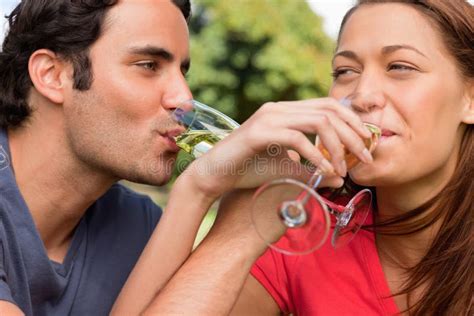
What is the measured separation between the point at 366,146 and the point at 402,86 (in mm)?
422

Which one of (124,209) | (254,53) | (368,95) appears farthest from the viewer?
(254,53)

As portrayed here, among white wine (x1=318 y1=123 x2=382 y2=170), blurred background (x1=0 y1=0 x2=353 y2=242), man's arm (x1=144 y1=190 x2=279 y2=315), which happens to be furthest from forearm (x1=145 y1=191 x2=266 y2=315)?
blurred background (x1=0 y1=0 x2=353 y2=242)

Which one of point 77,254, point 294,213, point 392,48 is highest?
point 392,48

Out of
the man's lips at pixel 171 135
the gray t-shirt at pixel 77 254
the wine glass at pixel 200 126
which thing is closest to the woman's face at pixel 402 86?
the wine glass at pixel 200 126

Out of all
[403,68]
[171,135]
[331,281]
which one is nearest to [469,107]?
[403,68]

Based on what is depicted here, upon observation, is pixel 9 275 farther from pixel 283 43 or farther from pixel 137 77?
pixel 283 43

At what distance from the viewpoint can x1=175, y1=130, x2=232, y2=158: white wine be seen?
9.39ft

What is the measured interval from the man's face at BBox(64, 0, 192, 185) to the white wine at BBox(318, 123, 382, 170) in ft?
3.59

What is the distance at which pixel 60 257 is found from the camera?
3102mm

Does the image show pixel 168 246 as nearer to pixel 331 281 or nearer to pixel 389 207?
pixel 331 281

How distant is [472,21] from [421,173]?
62cm

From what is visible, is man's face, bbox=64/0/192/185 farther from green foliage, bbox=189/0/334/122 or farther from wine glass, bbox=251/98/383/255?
green foliage, bbox=189/0/334/122

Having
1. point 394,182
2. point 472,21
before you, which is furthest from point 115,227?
point 472,21

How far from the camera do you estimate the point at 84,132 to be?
313 centimetres
